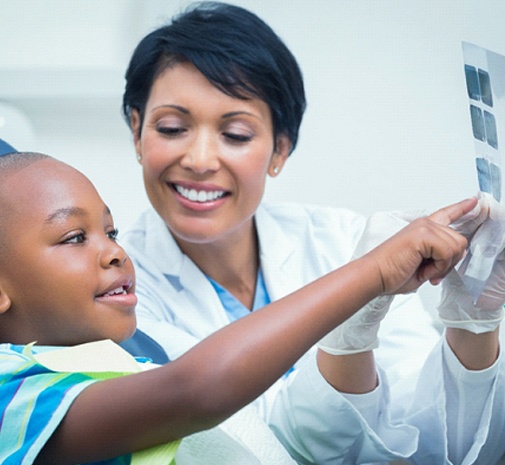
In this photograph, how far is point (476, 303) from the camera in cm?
124

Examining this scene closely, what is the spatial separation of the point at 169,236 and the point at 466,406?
626mm

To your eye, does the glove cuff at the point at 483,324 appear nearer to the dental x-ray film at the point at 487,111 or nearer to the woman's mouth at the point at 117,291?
the dental x-ray film at the point at 487,111

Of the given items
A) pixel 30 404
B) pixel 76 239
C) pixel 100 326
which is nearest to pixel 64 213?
pixel 76 239

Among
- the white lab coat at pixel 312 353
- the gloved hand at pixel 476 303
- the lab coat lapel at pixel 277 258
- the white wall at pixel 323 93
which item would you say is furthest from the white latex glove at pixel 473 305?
the white wall at pixel 323 93

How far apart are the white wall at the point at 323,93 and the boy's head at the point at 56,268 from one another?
1.15 m

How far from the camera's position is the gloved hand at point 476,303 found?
1.22 meters

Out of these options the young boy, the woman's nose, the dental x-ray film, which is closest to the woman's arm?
the young boy

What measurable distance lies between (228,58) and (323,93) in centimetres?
75

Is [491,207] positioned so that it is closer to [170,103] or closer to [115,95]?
[170,103]

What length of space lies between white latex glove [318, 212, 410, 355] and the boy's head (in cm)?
34

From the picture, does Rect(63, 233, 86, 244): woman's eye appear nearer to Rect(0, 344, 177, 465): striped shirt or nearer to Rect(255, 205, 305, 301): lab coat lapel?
Rect(0, 344, 177, 465): striped shirt

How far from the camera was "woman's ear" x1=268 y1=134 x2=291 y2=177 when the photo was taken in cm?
165

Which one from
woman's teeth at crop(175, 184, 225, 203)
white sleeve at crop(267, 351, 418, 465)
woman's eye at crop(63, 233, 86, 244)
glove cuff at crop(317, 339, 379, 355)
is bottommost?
white sleeve at crop(267, 351, 418, 465)

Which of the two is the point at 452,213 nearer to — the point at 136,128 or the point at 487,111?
the point at 487,111
